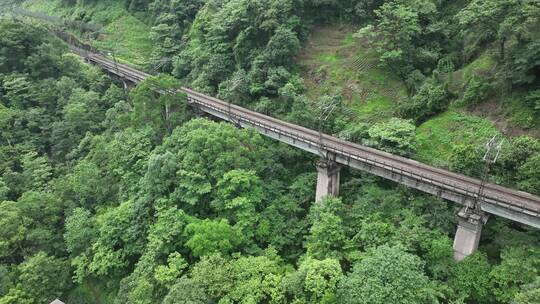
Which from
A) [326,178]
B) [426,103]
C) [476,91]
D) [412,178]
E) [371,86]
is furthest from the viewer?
[371,86]

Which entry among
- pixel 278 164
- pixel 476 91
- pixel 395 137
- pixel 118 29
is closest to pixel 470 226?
pixel 395 137

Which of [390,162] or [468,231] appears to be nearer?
[468,231]

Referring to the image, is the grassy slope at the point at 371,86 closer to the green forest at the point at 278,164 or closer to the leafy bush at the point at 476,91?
the green forest at the point at 278,164

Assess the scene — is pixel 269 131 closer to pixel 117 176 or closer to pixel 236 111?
pixel 236 111

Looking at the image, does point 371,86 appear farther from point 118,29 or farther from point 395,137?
point 118,29

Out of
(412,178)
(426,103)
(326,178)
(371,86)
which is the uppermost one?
(426,103)

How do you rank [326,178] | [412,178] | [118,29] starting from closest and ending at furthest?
[412,178]
[326,178]
[118,29]

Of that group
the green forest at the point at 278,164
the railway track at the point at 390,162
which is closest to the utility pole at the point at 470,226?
the railway track at the point at 390,162

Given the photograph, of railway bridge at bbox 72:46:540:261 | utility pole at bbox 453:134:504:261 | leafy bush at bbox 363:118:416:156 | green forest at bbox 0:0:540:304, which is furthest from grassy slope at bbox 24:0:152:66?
utility pole at bbox 453:134:504:261
